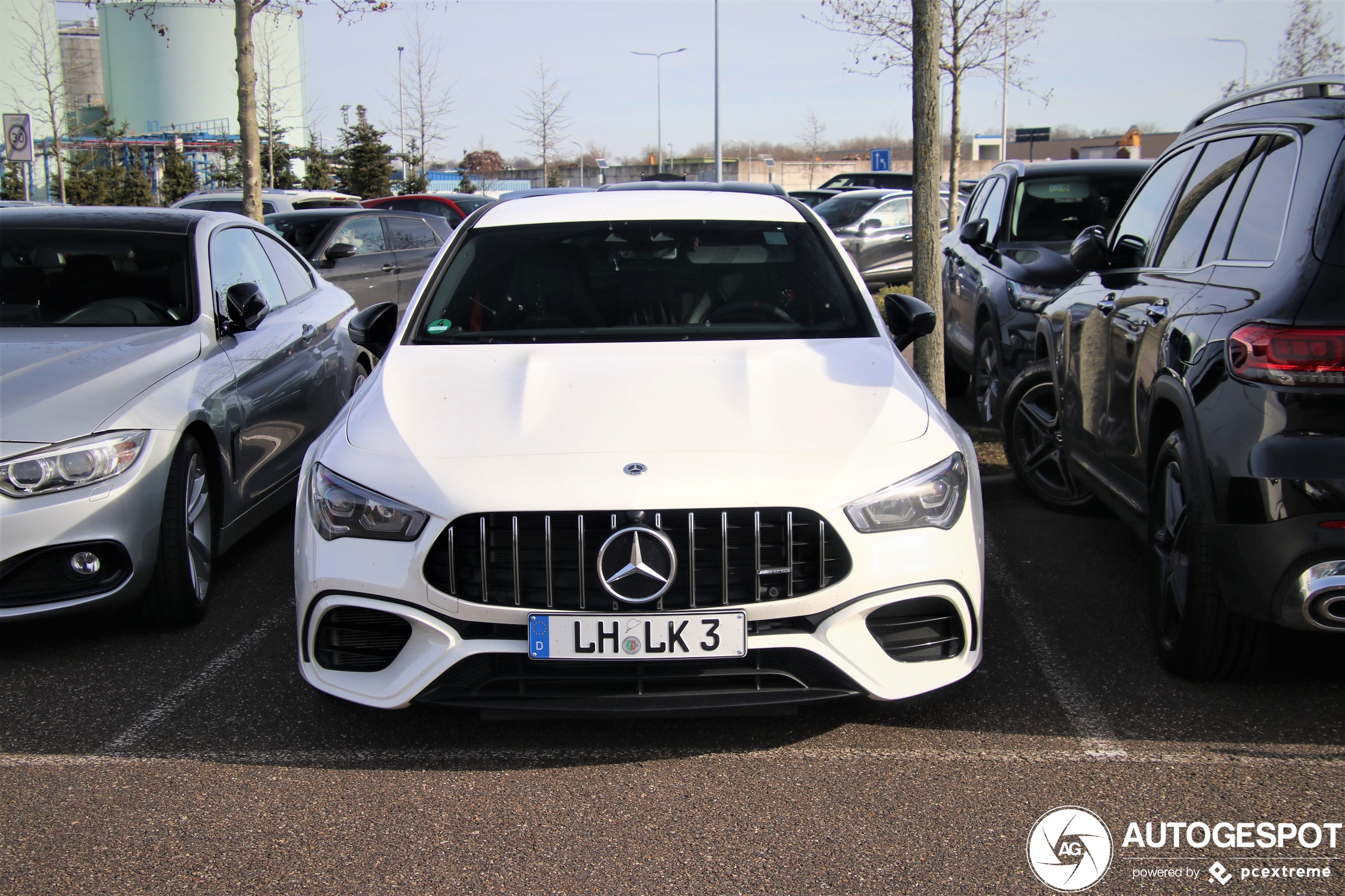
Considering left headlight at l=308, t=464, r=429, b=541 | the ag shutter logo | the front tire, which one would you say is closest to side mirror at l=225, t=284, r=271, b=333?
the front tire

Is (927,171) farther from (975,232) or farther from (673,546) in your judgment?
(673,546)

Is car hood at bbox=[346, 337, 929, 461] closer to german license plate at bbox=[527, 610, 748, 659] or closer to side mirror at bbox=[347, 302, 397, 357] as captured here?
german license plate at bbox=[527, 610, 748, 659]

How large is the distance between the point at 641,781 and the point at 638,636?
1.42ft

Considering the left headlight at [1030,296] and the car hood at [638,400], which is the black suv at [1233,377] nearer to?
the car hood at [638,400]

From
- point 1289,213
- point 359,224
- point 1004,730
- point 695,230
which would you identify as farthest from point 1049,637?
point 359,224

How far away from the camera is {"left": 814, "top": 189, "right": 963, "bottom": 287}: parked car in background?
17672mm

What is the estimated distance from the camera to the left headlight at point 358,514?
3143 mm

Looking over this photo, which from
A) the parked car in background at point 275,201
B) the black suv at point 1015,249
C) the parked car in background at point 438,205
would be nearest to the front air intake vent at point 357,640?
the black suv at point 1015,249

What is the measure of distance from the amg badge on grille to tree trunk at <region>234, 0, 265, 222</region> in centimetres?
840

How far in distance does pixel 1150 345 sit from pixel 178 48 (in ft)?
279

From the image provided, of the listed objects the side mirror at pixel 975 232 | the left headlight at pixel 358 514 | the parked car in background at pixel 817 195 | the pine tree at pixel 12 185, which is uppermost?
the pine tree at pixel 12 185

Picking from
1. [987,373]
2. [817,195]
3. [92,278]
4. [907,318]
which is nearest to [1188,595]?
[907,318]

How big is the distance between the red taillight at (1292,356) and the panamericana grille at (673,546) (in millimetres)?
1241

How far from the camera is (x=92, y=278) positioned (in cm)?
526
